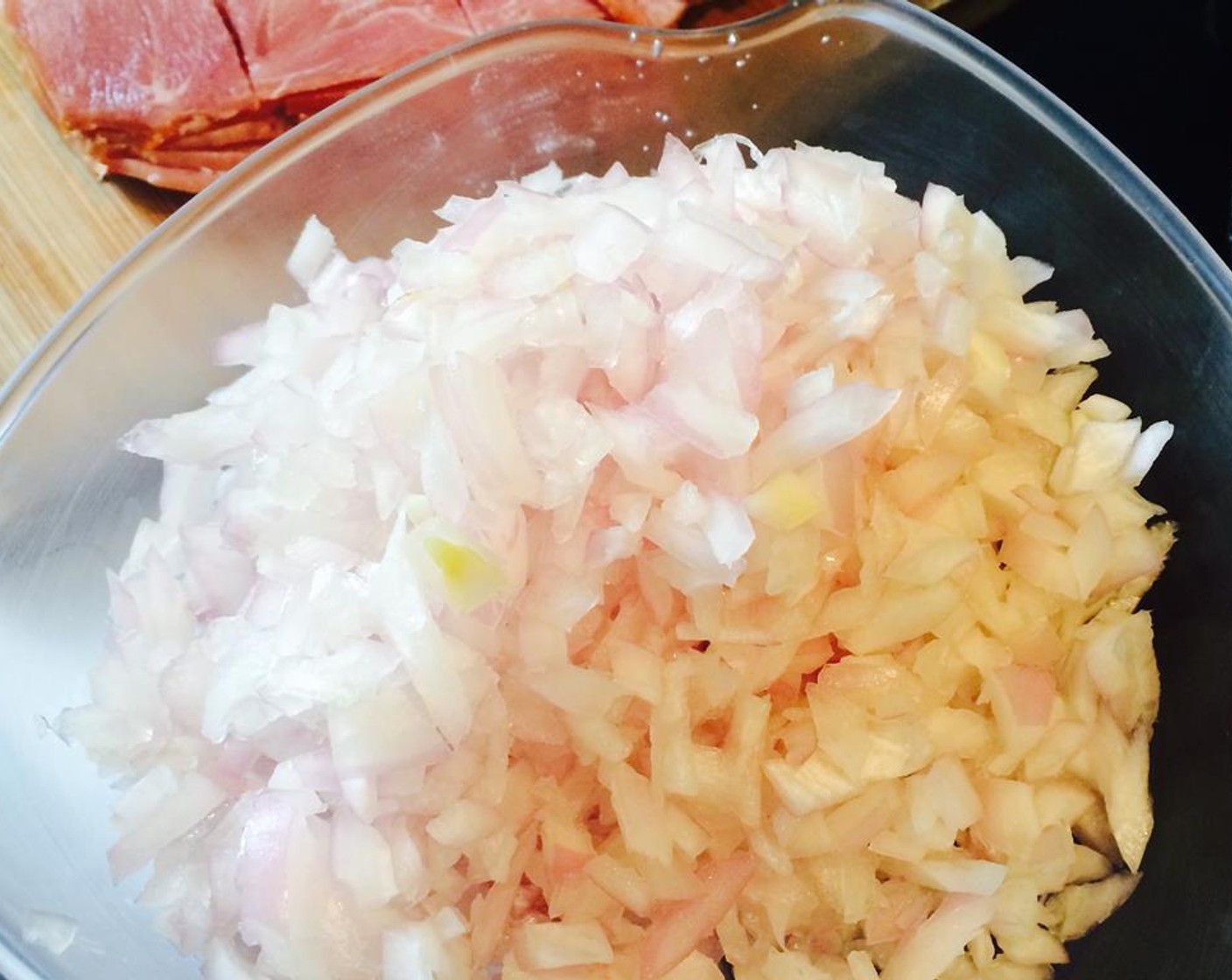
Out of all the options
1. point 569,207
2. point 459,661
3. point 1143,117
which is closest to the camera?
point 459,661

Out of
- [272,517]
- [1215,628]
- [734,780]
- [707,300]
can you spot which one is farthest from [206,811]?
[1215,628]

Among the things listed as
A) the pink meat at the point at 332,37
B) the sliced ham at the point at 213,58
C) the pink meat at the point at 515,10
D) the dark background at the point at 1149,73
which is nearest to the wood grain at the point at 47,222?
the sliced ham at the point at 213,58

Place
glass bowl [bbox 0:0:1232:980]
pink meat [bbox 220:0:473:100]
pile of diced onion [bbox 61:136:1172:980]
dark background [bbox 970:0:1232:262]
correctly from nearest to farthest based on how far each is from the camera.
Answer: pile of diced onion [bbox 61:136:1172:980], glass bowl [bbox 0:0:1232:980], dark background [bbox 970:0:1232:262], pink meat [bbox 220:0:473:100]

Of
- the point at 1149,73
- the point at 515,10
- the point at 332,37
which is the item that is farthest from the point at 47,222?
the point at 1149,73

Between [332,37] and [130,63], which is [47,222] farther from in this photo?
[332,37]

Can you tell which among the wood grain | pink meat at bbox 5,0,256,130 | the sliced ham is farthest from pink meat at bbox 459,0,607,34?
the wood grain

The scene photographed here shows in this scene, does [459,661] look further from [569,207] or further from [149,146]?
[149,146]

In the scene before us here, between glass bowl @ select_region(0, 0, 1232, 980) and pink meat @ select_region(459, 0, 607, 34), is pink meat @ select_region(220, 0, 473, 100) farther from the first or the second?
glass bowl @ select_region(0, 0, 1232, 980)
